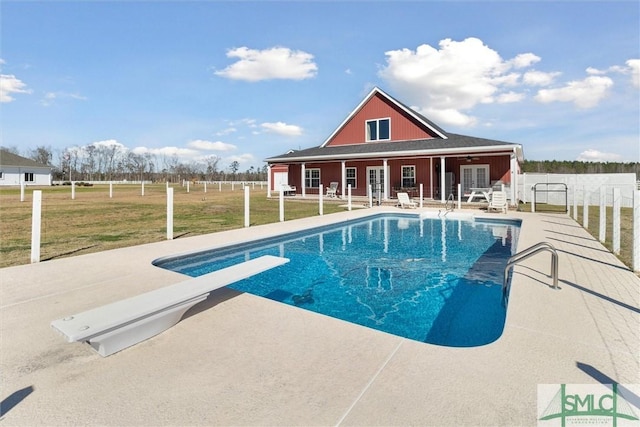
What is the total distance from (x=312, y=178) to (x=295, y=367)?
77.3 ft

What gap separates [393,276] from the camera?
641cm

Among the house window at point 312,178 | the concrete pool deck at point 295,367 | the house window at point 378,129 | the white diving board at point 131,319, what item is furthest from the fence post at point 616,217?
the house window at point 312,178

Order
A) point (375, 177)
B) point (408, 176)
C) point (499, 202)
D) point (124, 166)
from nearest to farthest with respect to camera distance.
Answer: point (499, 202) < point (408, 176) < point (375, 177) < point (124, 166)

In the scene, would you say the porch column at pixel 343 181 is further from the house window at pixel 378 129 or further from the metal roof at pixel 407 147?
the house window at pixel 378 129

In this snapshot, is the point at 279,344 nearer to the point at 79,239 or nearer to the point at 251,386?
the point at 251,386

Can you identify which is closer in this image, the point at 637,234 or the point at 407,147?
the point at 637,234

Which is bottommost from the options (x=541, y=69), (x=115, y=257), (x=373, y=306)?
(x=373, y=306)

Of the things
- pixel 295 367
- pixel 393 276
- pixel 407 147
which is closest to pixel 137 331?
pixel 295 367

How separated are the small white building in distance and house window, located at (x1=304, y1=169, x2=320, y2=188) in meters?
47.4

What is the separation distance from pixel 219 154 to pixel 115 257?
7882cm

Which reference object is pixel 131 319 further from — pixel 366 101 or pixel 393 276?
pixel 366 101

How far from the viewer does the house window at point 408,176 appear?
70.3ft

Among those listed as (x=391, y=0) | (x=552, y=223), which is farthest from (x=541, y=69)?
(x=552, y=223)

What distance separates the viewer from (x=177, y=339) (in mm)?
3203
